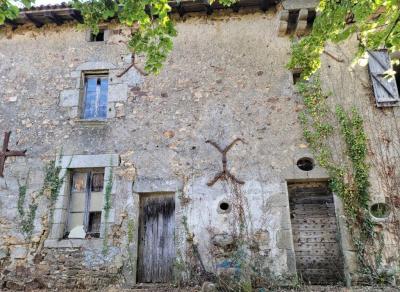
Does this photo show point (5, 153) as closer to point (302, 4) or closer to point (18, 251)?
point (18, 251)

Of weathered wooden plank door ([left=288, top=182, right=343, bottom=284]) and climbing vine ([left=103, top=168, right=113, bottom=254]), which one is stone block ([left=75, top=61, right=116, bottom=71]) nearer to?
climbing vine ([left=103, top=168, right=113, bottom=254])

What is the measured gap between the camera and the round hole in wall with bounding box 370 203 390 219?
5887mm

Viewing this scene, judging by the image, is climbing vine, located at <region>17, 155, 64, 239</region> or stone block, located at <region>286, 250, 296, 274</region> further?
climbing vine, located at <region>17, 155, 64, 239</region>

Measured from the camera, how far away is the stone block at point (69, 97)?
707 cm

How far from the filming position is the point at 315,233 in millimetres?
6117

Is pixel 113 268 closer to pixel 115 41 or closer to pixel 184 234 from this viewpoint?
pixel 184 234

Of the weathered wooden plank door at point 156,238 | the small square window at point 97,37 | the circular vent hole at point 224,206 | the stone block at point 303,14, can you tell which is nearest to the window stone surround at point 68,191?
the weathered wooden plank door at point 156,238

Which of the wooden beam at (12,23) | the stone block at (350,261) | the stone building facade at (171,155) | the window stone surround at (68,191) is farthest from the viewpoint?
the wooden beam at (12,23)

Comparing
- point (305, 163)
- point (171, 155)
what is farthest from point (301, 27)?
point (171, 155)

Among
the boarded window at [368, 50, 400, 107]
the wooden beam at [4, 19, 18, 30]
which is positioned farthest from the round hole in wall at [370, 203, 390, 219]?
the wooden beam at [4, 19, 18, 30]

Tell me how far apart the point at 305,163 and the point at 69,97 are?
4990 millimetres

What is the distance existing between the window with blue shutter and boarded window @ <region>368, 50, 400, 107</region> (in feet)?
18.0

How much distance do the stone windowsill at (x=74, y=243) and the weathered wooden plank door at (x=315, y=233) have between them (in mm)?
3638

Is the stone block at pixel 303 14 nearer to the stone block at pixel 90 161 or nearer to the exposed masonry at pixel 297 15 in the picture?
the exposed masonry at pixel 297 15
